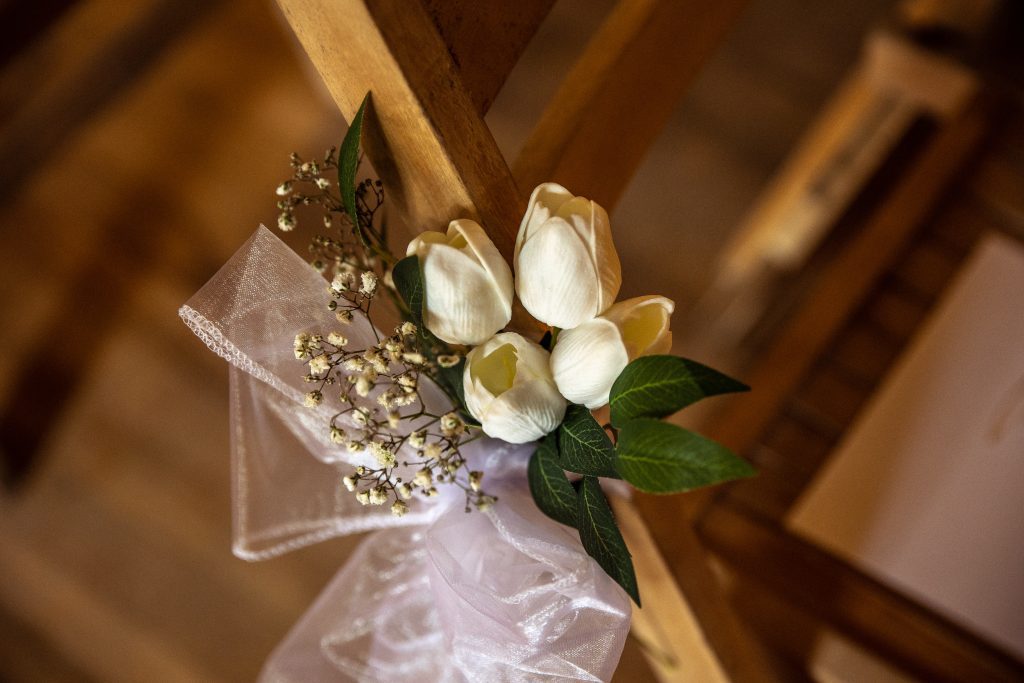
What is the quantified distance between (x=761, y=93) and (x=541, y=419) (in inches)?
69.3

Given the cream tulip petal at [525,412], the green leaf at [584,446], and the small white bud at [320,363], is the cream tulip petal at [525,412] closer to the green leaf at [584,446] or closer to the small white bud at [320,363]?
the green leaf at [584,446]

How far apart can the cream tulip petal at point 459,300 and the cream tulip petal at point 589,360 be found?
0.05 metres

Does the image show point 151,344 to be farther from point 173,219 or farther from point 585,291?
point 585,291

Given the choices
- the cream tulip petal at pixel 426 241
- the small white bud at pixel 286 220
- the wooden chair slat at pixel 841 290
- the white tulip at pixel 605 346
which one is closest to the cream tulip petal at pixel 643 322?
the white tulip at pixel 605 346

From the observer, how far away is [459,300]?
1.52 feet

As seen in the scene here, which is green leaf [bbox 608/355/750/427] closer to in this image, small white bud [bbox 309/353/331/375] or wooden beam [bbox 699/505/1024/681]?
small white bud [bbox 309/353/331/375]

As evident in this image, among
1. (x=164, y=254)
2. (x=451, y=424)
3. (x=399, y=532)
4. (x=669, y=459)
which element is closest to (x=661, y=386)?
(x=669, y=459)

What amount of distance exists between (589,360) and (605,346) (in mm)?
13

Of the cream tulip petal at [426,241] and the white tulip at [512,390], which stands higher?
the cream tulip petal at [426,241]

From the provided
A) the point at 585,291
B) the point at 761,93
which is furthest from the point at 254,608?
the point at 761,93

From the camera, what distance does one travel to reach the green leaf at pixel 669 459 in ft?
Answer: 1.30

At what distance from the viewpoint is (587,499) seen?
0.49 metres

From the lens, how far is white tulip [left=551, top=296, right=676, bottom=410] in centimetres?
45

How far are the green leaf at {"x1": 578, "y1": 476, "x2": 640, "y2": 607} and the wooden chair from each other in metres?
0.10
